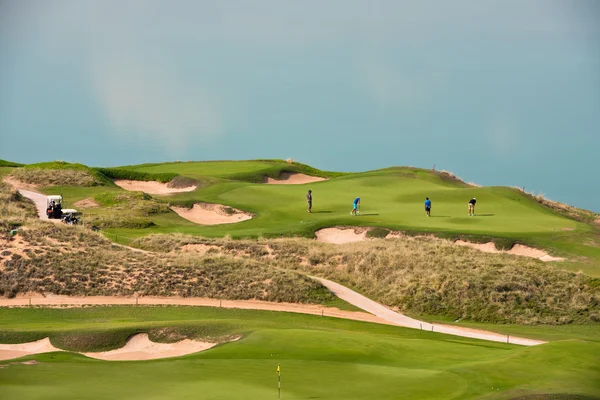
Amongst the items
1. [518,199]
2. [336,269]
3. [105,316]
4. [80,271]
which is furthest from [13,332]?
[518,199]

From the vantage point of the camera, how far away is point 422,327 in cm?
3378

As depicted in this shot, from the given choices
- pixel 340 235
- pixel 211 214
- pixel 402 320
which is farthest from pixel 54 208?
pixel 402 320

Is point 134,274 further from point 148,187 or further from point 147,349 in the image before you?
point 148,187

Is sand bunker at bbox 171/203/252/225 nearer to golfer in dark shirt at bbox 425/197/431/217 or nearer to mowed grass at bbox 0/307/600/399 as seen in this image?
golfer in dark shirt at bbox 425/197/431/217

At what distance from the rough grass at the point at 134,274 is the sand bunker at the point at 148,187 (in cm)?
2726

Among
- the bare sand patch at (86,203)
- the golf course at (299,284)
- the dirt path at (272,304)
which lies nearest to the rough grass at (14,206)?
the golf course at (299,284)

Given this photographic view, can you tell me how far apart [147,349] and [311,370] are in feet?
26.0

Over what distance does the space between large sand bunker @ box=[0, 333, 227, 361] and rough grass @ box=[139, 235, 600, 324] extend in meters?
12.9

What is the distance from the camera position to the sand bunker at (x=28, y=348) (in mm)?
26422

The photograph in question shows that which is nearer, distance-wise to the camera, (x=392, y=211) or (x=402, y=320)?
(x=402, y=320)

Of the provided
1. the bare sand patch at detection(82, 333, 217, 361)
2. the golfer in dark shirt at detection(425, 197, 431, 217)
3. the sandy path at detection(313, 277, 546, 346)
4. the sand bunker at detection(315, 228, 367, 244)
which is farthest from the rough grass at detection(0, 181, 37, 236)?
the golfer in dark shirt at detection(425, 197, 431, 217)

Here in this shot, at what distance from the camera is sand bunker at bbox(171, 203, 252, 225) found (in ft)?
187

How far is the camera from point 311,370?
20.5 meters

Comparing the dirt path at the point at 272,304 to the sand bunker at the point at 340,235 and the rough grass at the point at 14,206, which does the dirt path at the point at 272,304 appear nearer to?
the rough grass at the point at 14,206
